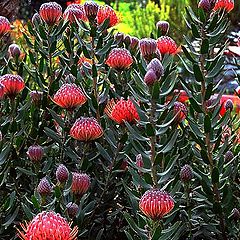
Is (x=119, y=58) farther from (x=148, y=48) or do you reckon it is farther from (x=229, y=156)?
(x=229, y=156)

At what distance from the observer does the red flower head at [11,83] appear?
2.52 ft

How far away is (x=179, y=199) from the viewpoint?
72 cm

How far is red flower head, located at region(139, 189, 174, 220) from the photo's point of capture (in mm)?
557

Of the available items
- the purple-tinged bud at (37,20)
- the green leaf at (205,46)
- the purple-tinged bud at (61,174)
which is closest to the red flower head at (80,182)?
the purple-tinged bud at (61,174)

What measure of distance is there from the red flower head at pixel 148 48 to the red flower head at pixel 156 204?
0.20 m

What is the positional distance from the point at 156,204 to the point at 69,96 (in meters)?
0.23

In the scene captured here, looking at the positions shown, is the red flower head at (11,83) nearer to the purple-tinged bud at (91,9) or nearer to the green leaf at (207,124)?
the purple-tinged bud at (91,9)

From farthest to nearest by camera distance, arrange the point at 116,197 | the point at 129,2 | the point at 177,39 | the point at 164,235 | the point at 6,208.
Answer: the point at 129,2 < the point at 177,39 < the point at 116,197 < the point at 6,208 < the point at 164,235

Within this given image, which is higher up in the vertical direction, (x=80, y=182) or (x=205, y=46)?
(x=205, y=46)

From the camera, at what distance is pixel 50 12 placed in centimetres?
84

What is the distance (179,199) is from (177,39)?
3723 mm

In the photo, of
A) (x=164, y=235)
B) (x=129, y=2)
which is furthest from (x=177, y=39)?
(x=164, y=235)

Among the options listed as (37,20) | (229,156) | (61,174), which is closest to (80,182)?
(61,174)

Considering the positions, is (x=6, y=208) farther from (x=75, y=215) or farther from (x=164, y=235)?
(x=164, y=235)
